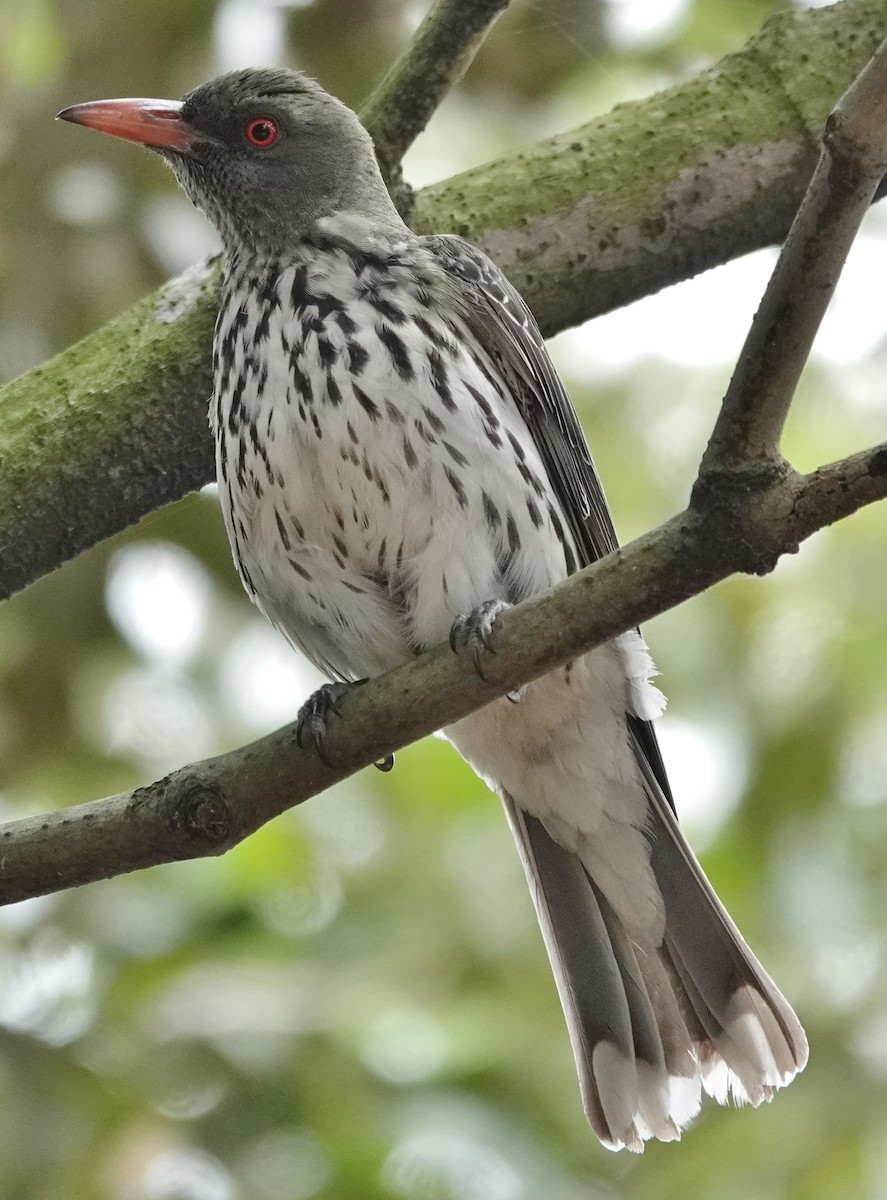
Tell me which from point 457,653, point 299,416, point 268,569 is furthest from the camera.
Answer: point 268,569

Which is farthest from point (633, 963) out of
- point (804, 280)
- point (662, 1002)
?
point (804, 280)

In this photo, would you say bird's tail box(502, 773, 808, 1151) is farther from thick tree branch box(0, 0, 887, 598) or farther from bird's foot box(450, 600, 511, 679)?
thick tree branch box(0, 0, 887, 598)

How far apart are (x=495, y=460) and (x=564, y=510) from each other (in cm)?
34

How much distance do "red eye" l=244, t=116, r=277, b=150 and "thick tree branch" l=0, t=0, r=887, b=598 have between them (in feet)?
1.94

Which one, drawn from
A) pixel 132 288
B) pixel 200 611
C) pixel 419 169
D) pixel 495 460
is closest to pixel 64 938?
pixel 200 611

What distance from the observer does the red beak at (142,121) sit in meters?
3.36

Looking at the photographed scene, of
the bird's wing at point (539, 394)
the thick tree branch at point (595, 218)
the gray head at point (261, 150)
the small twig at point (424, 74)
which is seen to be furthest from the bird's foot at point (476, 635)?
the gray head at point (261, 150)

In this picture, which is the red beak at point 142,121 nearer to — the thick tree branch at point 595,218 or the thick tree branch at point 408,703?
the thick tree branch at point 595,218

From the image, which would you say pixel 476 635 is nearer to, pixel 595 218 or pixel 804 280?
pixel 804 280

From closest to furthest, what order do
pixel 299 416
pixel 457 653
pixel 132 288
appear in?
1. pixel 457 653
2. pixel 299 416
3. pixel 132 288

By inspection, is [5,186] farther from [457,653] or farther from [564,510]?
[457,653]

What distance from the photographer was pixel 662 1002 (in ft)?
11.4

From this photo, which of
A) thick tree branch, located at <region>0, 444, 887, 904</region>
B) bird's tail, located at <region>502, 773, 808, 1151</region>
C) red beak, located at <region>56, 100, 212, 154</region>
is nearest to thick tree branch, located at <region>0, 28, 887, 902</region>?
thick tree branch, located at <region>0, 444, 887, 904</region>

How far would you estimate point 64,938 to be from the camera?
4238mm
